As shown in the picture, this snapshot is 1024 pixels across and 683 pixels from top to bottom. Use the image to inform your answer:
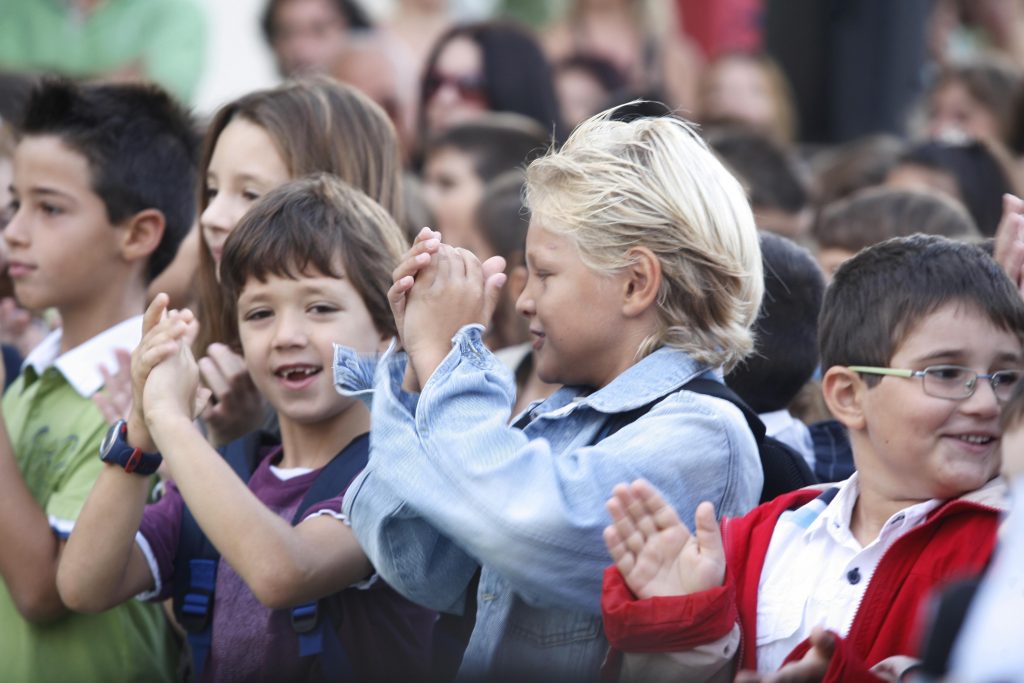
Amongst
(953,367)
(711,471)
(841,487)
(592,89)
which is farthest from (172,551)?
(592,89)

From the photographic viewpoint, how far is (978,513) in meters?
2.27

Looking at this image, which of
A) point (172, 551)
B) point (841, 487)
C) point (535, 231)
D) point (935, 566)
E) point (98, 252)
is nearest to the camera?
Result: point (935, 566)

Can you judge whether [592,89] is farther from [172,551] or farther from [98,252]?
[172,551]

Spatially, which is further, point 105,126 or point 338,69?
point 338,69

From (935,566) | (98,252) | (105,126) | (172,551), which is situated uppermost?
(105,126)

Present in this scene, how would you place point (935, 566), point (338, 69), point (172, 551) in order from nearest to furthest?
point (935, 566) < point (172, 551) < point (338, 69)

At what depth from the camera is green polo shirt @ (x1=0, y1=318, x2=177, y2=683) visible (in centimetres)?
316

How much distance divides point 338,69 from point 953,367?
5195 mm

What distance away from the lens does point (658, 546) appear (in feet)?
7.28

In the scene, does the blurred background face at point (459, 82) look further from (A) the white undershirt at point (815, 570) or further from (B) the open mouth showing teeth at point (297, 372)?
(A) the white undershirt at point (815, 570)

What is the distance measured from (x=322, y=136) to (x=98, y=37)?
399 centimetres

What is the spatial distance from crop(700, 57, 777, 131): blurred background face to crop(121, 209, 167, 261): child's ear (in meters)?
4.66

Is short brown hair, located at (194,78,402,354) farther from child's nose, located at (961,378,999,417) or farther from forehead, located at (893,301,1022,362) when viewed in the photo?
child's nose, located at (961,378,999,417)

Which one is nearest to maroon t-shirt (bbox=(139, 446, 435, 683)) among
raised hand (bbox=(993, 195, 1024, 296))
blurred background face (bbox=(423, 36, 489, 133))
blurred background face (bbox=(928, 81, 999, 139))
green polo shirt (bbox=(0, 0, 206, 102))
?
raised hand (bbox=(993, 195, 1024, 296))
